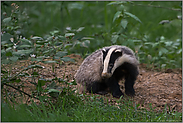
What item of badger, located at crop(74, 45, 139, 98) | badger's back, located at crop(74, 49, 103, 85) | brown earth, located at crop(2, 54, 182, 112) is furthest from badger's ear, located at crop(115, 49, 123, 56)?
brown earth, located at crop(2, 54, 182, 112)

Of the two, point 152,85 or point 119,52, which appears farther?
point 152,85

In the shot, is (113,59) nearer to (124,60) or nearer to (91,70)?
(124,60)

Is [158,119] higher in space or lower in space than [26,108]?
lower

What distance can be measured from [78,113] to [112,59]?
1153mm

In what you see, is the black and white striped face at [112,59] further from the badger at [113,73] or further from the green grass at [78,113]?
the green grass at [78,113]

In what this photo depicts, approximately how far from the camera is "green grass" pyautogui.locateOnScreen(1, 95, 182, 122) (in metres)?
2.68

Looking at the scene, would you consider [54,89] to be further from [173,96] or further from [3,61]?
[173,96]

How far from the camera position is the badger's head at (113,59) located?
3.65m

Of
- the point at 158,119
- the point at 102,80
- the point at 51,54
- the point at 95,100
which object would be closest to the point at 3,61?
the point at 51,54

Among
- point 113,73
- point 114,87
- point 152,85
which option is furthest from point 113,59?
point 152,85

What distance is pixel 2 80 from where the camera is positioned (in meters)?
3.08

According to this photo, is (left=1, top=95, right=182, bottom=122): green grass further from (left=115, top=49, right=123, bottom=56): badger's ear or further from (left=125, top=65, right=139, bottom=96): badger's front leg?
(left=115, top=49, right=123, bottom=56): badger's ear

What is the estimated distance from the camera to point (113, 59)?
3.76m

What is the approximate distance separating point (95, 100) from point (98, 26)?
2747 mm
